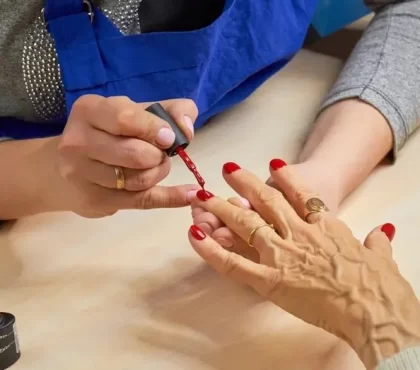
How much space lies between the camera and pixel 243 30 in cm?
80

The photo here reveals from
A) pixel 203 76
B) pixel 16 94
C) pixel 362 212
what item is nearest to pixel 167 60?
pixel 203 76

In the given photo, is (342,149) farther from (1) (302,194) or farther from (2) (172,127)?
(2) (172,127)

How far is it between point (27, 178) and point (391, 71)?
0.46 meters

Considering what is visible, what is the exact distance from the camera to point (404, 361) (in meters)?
0.46

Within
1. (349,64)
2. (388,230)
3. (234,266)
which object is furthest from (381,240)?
(349,64)

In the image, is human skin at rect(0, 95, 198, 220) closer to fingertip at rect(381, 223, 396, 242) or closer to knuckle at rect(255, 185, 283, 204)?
knuckle at rect(255, 185, 283, 204)

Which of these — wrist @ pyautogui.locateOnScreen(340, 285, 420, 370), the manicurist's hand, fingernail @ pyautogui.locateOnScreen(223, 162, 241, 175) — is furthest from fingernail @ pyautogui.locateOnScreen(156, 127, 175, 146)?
wrist @ pyautogui.locateOnScreen(340, 285, 420, 370)

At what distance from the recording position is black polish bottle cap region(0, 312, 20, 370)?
0.52 metres

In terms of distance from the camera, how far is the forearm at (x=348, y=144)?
27.6 inches

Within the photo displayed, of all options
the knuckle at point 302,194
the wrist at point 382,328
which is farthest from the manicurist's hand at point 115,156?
the wrist at point 382,328

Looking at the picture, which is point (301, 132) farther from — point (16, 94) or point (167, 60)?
point (16, 94)

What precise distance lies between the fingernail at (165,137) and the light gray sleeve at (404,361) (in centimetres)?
25

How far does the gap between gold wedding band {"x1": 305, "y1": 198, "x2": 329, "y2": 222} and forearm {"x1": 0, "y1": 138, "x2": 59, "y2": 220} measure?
0.84ft

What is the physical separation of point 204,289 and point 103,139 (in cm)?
17
